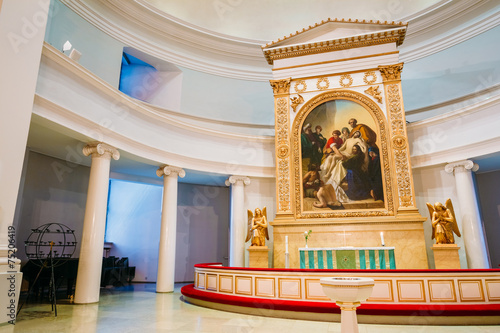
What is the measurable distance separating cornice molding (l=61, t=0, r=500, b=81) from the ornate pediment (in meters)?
2.32

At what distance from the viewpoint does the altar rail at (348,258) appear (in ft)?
30.6

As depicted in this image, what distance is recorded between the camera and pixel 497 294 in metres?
6.07

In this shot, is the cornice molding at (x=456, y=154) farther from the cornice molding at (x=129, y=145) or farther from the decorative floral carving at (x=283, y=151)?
the cornice molding at (x=129, y=145)

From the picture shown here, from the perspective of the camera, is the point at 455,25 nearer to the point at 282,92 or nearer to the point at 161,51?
the point at 282,92

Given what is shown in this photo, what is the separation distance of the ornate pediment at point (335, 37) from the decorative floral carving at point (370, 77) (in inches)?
38.6

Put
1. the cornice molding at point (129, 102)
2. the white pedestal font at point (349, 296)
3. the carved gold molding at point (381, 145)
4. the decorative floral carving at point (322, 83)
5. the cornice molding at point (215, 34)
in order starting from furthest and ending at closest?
the decorative floral carving at point (322, 83), the cornice molding at point (215, 34), the carved gold molding at point (381, 145), the cornice molding at point (129, 102), the white pedestal font at point (349, 296)

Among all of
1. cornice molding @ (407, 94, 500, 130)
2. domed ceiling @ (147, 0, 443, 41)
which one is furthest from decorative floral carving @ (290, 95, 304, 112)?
domed ceiling @ (147, 0, 443, 41)

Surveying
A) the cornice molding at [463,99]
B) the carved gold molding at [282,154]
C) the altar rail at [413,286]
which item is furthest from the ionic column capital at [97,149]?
the cornice molding at [463,99]

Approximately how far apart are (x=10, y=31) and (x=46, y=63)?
52.0 inches

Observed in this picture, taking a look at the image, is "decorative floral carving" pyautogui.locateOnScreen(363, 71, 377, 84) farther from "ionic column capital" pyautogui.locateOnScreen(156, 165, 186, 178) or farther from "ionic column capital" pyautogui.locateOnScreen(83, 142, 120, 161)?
"ionic column capital" pyautogui.locateOnScreen(83, 142, 120, 161)

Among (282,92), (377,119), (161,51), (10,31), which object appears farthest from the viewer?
(161,51)

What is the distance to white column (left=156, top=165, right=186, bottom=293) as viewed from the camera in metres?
10.2

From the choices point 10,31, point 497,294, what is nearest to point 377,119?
point 497,294

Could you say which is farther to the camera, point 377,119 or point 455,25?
point 455,25
